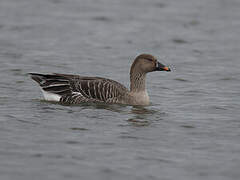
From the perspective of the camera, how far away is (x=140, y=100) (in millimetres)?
14617

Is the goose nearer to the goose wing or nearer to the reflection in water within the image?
the goose wing

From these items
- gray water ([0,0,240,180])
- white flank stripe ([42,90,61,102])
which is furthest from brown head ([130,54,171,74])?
white flank stripe ([42,90,61,102])

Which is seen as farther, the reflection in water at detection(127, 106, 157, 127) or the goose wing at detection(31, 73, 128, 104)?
the goose wing at detection(31, 73, 128, 104)

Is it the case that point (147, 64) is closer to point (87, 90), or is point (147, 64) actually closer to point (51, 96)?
point (87, 90)

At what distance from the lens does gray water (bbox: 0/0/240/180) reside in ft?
33.8

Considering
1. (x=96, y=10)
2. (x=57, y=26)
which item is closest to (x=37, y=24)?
(x=57, y=26)

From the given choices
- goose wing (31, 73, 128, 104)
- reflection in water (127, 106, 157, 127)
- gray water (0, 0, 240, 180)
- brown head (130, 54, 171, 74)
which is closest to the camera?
gray water (0, 0, 240, 180)

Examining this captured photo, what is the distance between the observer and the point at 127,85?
17078 mm

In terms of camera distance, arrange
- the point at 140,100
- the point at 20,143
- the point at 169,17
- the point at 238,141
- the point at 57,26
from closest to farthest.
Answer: the point at 20,143
the point at 238,141
the point at 140,100
the point at 57,26
the point at 169,17

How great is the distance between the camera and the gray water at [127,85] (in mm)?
10297

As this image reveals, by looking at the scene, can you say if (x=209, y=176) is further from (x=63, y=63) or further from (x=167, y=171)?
(x=63, y=63)

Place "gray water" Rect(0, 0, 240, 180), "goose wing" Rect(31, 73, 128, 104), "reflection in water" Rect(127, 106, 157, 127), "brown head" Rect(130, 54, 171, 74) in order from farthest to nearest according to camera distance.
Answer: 1. "brown head" Rect(130, 54, 171, 74)
2. "goose wing" Rect(31, 73, 128, 104)
3. "reflection in water" Rect(127, 106, 157, 127)
4. "gray water" Rect(0, 0, 240, 180)

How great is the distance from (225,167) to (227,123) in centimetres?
300

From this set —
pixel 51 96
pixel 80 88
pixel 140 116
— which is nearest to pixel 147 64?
pixel 140 116
